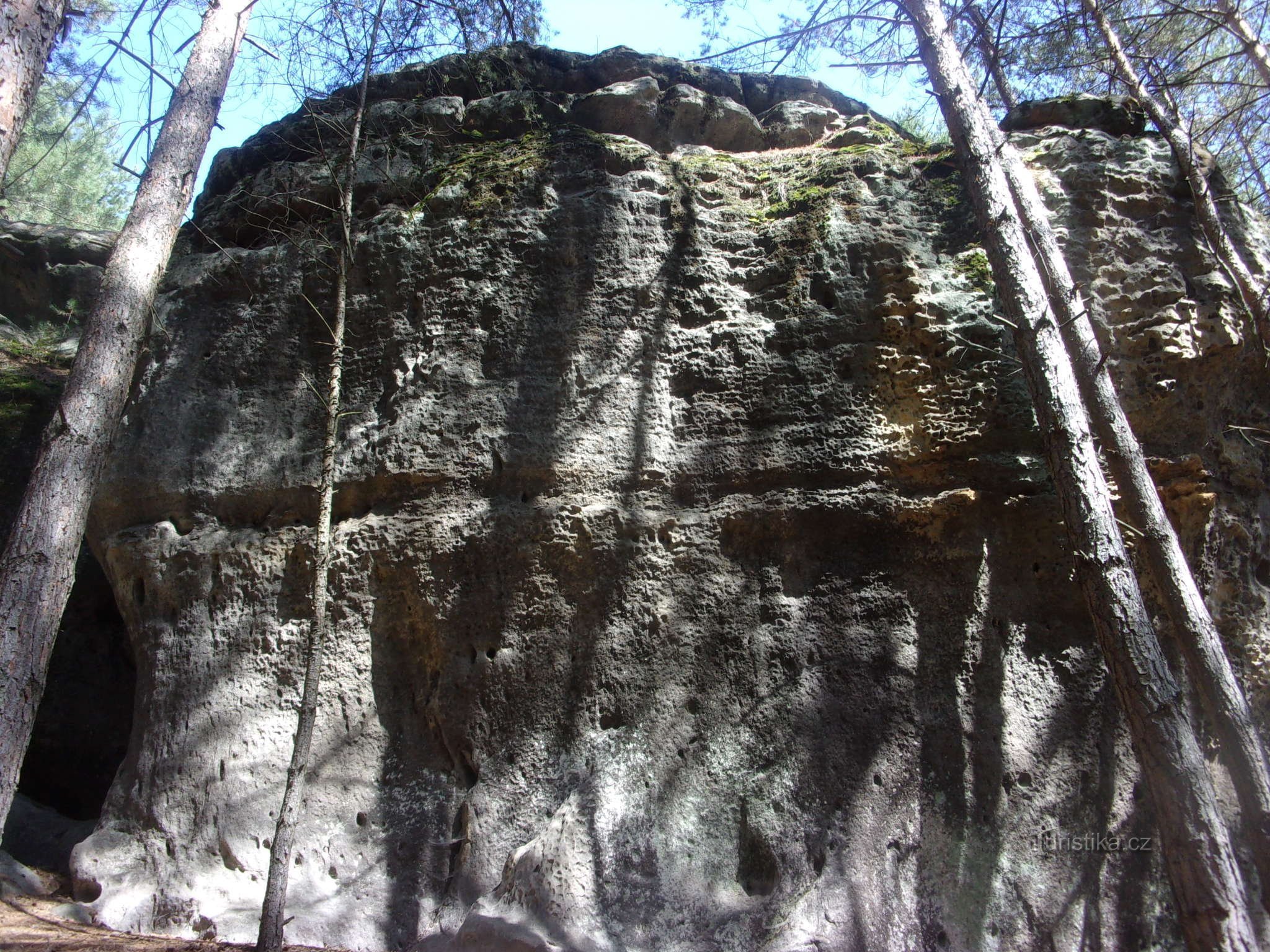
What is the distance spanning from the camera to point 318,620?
17.9ft

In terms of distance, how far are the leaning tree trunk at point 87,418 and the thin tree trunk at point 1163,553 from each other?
18.9ft

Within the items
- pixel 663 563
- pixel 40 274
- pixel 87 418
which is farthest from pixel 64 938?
pixel 40 274

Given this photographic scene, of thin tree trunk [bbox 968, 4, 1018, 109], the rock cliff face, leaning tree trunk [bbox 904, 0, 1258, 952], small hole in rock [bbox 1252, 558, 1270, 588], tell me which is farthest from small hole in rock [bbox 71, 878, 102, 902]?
thin tree trunk [bbox 968, 4, 1018, 109]

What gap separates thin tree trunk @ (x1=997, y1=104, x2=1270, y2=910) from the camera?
469 cm

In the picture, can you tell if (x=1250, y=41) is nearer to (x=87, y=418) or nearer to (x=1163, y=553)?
(x=1163, y=553)

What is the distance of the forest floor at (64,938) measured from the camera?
4809 mm

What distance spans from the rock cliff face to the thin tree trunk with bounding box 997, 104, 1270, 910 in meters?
0.44

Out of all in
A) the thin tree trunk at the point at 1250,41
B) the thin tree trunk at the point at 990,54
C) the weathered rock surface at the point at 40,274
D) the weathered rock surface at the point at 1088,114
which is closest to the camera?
the thin tree trunk at the point at 990,54

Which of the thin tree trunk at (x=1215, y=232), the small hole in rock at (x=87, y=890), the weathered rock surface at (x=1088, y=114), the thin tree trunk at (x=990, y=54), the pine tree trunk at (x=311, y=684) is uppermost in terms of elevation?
the thin tree trunk at (x=990, y=54)

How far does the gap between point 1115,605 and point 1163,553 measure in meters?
0.72

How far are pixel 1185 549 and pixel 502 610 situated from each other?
14.5 feet

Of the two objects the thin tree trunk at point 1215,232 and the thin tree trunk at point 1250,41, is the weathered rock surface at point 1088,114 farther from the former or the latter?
the thin tree trunk at point 1250,41

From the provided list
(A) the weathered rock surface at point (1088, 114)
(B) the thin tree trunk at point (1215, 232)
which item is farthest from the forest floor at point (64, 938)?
(A) the weathered rock surface at point (1088, 114)

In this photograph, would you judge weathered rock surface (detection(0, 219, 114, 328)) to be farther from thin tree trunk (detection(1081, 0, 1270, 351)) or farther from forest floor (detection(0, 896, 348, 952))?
thin tree trunk (detection(1081, 0, 1270, 351))
